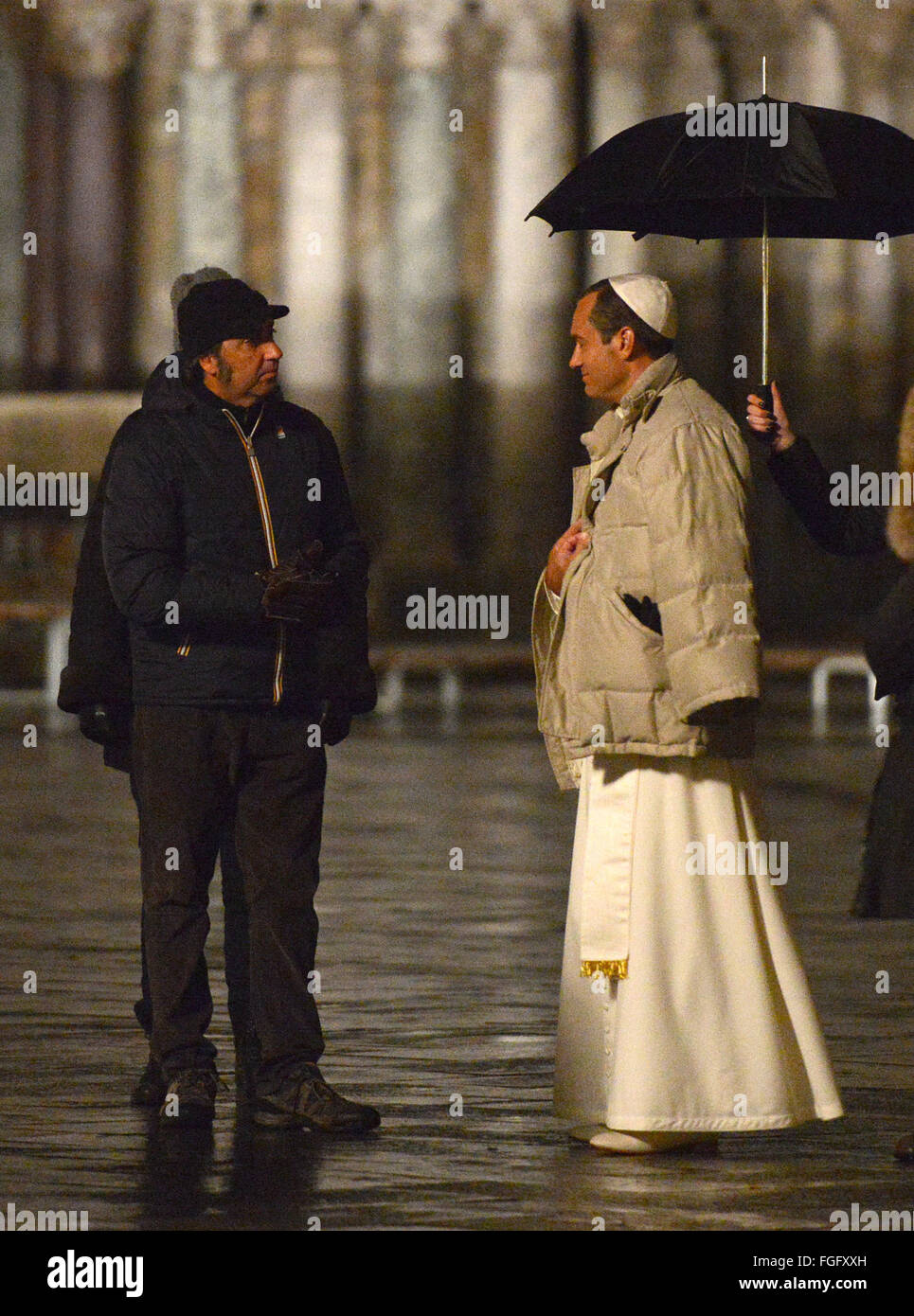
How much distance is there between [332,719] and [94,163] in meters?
21.1

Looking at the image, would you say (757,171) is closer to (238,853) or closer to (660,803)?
(660,803)

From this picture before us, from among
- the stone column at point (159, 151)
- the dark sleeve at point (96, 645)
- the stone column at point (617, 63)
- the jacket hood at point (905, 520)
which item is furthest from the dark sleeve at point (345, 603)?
the stone column at point (617, 63)

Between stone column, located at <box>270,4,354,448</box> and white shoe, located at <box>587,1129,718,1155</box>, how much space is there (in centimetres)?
2109

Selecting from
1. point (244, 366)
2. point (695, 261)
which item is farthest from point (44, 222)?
point (244, 366)

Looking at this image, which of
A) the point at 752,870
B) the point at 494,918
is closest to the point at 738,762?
the point at 752,870

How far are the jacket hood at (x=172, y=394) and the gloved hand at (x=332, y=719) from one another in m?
0.66

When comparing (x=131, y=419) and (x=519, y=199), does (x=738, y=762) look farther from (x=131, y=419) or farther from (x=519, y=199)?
(x=519, y=199)

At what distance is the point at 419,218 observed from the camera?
28.0 meters

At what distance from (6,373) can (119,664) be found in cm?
2024

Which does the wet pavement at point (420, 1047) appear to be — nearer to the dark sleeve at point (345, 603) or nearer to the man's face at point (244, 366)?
the dark sleeve at point (345, 603)

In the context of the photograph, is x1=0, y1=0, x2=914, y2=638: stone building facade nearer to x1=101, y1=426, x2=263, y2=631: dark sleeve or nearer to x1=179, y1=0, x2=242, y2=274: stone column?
x1=179, y1=0, x2=242, y2=274: stone column

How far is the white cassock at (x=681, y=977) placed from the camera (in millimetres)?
6691

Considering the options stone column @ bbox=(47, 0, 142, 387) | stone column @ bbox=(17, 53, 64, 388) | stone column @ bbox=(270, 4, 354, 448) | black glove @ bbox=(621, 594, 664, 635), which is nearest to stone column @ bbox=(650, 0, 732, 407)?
stone column @ bbox=(270, 4, 354, 448)

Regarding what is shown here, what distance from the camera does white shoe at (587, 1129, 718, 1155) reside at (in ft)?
22.0
